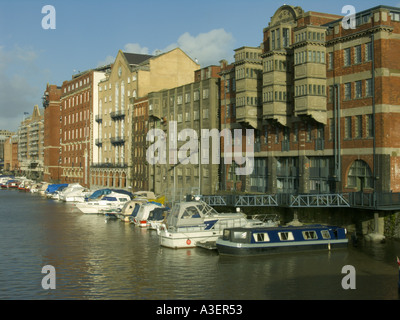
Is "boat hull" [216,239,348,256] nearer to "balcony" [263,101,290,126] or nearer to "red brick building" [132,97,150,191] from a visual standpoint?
"balcony" [263,101,290,126]

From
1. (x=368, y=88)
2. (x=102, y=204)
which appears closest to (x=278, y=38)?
(x=368, y=88)

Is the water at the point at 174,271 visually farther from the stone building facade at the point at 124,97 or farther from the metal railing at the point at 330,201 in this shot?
the stone building facade at the point at 124,97

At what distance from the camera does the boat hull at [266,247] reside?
35.9 meters

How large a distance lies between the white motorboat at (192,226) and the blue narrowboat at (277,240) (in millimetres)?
3553

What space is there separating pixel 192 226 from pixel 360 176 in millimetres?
16905

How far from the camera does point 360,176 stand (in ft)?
149

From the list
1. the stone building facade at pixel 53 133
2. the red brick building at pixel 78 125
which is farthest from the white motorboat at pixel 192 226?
the stone building facade at pixel 53 133

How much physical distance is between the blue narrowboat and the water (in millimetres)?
616

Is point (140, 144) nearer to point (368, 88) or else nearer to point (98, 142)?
point (98, 142)

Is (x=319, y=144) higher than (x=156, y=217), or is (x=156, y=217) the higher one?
(x=319, y=144)

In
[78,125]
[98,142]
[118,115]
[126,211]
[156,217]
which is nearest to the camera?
[156,217]

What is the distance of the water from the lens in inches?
1072

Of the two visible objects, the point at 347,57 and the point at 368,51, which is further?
the point at 347,57
